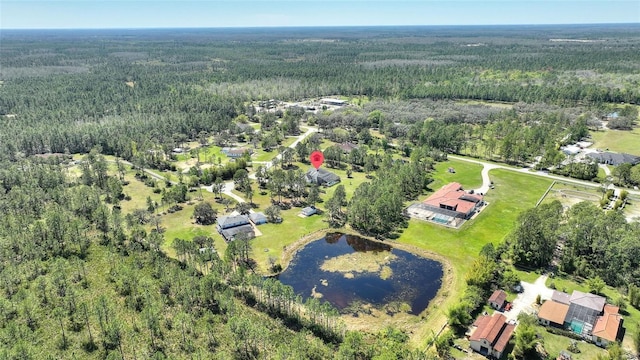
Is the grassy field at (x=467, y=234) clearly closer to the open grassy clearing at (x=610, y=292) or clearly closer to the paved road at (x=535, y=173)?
the paved road at (x=535, y=173)

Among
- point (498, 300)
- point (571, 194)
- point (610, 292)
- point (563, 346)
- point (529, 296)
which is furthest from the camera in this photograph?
point (571, 194)

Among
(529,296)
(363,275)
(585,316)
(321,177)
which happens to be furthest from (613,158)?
(363,275)

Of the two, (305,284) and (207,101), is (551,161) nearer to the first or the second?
(305,284)

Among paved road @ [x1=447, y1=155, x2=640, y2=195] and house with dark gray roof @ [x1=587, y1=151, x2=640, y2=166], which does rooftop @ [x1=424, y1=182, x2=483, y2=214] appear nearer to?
paved road @ [x1=447, y1=155, x2=640, y2=195]

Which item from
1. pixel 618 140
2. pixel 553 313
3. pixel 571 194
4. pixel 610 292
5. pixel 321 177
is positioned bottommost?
pixel 571 194

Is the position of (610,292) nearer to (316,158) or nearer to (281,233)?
(281,233)

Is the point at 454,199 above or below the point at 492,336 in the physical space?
below

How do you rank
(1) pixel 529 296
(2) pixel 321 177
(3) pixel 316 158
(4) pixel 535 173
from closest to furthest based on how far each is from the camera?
1. (1) pixel 529 296
2. (2) pixel 321 177
3. (4) pixel 535 173
4. (3) pixel 316 158

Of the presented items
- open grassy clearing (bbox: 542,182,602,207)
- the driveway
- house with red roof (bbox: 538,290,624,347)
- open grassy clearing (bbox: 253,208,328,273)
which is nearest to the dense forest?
open grassy clearing (bbox: 253,208,328,273)

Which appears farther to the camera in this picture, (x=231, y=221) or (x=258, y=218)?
(x=258, y=218)
